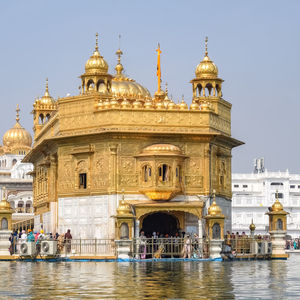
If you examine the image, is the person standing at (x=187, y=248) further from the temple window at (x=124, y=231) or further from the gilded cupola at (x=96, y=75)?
the gilded cupola at (x=96, y=75)

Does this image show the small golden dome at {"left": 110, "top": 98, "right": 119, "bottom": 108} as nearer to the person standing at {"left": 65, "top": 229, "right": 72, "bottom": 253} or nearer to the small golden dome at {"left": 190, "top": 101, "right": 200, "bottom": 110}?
the small golden dome at {"left": 190, "top": 101, "right": 200, "bottom": 110}

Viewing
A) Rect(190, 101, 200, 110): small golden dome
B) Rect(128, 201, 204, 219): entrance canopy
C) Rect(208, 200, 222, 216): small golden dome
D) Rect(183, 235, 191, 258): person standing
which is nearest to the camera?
Rect(183, 235, 191, 258): person standing

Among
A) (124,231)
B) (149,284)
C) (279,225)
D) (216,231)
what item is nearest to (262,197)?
(279,225)

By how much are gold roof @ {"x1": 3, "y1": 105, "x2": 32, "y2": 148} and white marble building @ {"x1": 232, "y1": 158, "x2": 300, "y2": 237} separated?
28.2 meters

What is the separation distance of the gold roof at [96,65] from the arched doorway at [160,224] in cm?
766

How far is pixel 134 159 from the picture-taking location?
4050 cm

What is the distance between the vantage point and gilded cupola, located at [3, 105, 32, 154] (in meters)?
114

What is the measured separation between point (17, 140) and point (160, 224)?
74.2m

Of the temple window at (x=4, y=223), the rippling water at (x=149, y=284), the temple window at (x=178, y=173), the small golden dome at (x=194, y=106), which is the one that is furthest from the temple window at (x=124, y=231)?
the rippling water at (x=149, y=284)

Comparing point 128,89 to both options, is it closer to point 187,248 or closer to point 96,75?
point 96,75

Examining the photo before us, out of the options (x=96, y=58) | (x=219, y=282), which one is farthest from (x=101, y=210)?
(x=219, y=282)

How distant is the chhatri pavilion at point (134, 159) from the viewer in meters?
40.2

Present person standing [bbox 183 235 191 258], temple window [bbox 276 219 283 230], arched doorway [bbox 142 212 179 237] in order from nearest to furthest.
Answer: person standing [bbox 183 235 191 258], temple window [bbox 276 219 283 230], arched doorway [bbox 142 212 179 237]

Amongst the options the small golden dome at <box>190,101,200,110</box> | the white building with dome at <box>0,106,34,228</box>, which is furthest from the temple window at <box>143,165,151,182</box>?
the white building with dome at <box>0,106,34,228</box>
